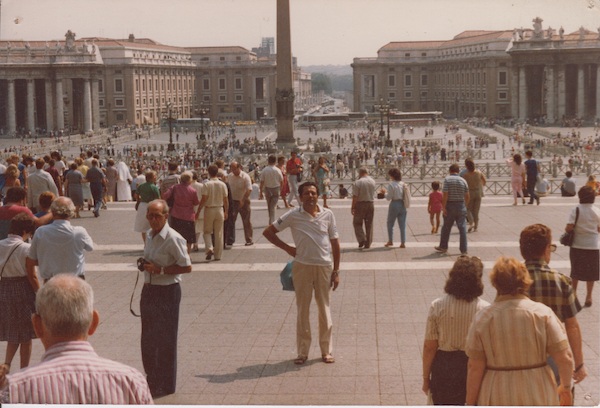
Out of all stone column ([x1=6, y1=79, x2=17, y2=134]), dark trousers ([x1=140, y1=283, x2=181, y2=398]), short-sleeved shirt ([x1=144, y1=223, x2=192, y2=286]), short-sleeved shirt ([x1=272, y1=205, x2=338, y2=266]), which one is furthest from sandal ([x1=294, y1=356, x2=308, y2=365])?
stone column ([x1=6, y1=79, x2=17, y2=134])

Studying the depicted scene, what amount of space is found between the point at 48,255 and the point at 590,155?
43.8 m

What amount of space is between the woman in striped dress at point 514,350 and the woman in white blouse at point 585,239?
4.49 m

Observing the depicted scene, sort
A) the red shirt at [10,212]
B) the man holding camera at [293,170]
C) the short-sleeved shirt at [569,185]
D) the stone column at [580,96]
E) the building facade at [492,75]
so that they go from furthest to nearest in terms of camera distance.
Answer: the building facade at [492,75], the stone column at [580,96], the short-sleeved shirt at [569,185], the man holding camera at [293,170], the red shirt at [10,212]

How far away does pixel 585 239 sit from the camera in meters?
9.35

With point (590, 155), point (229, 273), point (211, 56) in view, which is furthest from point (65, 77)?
point (229, 273)

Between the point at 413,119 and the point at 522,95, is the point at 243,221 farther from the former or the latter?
the point at 413,119

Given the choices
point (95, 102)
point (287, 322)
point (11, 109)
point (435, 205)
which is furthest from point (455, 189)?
point (95, 102)

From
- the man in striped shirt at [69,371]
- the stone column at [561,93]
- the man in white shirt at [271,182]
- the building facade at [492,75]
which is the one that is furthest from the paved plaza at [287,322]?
the stone column at [561,93]

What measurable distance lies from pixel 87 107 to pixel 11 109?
23.0ft

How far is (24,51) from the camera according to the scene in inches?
3442

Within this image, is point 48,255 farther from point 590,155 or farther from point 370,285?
point 590,155

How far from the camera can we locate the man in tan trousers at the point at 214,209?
1312 centimetres

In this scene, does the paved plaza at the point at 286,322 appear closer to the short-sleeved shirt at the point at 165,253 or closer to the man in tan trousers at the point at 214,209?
the man in tan trousers at the point at 214,209

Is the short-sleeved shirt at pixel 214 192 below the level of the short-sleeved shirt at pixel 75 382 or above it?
above
